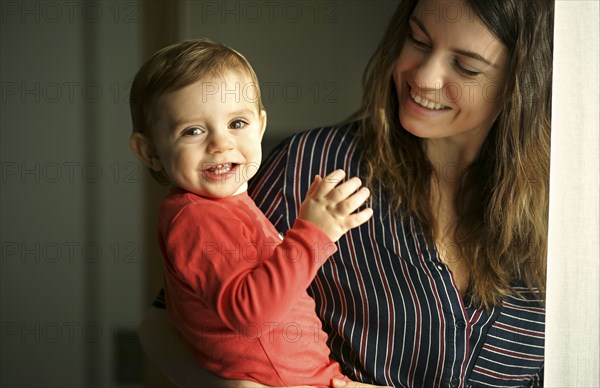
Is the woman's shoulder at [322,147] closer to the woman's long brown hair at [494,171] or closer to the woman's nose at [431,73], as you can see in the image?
the woman's long brown hair at [494,171]

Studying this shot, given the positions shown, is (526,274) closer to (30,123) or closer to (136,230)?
(136,230)

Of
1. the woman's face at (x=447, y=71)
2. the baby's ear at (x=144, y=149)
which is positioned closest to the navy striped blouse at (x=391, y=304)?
the woman's face at (x=447, y=71)

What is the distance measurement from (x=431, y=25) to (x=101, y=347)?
62 centimetres

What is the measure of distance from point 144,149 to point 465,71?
465 millimetres

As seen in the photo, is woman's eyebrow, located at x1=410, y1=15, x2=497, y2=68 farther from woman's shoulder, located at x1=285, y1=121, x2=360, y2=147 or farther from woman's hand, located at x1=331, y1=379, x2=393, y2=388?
woman's hand, located at x1=331, y1=379, x2=393, y2=388

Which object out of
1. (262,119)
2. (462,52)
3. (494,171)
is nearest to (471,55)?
(462,52)

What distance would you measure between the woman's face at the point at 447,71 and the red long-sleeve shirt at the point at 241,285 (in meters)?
0.30

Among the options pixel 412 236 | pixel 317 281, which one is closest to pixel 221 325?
pixel 317 281

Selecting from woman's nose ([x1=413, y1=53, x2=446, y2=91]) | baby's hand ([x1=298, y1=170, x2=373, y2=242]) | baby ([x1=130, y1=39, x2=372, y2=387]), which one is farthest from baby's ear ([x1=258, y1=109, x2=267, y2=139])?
woman's nose ([x1=413, y1=53, x2=446, y2=91])

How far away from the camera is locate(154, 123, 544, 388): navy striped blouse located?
4.08ft

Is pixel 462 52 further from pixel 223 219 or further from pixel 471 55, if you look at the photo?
pixel 223 219

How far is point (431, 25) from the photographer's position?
1210mm

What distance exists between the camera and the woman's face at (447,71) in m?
1.19

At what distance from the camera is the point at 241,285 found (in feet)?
3.25
